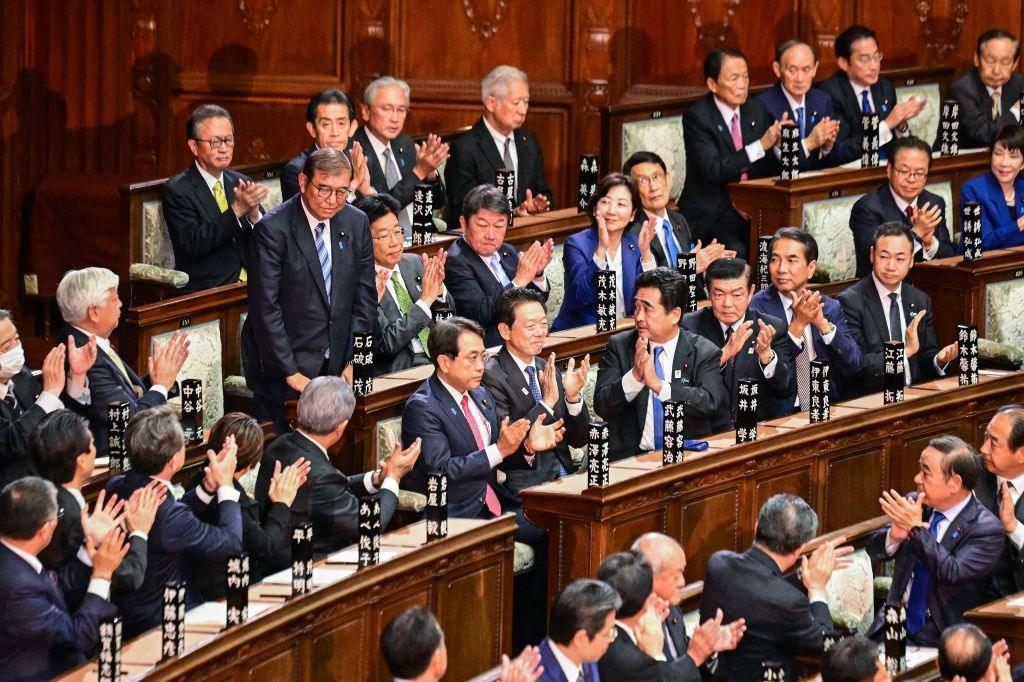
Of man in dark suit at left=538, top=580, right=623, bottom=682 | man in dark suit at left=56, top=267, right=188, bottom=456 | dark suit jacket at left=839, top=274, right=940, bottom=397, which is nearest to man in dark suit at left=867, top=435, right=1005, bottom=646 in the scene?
dark suit jacket at left=839, top=274, right=940, bottom=397

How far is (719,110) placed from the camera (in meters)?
7.25

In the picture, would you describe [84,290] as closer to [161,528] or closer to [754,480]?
[161,528]

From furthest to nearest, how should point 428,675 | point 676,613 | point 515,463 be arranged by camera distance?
point 515,463 < point 676,613 < point 428,675

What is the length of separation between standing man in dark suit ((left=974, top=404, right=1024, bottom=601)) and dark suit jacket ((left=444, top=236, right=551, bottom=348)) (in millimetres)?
1679

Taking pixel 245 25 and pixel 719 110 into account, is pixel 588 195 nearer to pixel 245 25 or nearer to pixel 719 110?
pixel 719 110

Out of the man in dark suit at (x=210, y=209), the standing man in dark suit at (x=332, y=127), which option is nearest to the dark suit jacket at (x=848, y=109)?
the standing man in dark suit at (x=332, y=127)

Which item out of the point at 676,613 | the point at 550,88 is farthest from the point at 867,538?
the point at 550,88

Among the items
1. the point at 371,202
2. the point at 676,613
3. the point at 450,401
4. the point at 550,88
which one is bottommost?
the point at 676,613

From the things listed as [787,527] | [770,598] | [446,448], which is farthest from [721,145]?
[770,598]

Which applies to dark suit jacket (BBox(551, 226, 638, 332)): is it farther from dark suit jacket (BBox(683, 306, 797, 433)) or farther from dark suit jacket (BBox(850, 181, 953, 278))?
dark suit jacket (BBox(850, 181, 953, 278))

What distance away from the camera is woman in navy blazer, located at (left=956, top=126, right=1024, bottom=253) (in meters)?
6.99

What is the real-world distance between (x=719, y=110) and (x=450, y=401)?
2615 mm

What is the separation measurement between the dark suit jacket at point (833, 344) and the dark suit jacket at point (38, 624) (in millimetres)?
2704

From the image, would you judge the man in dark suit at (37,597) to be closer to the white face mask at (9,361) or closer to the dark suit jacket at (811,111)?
the white face mask at (9,361)
